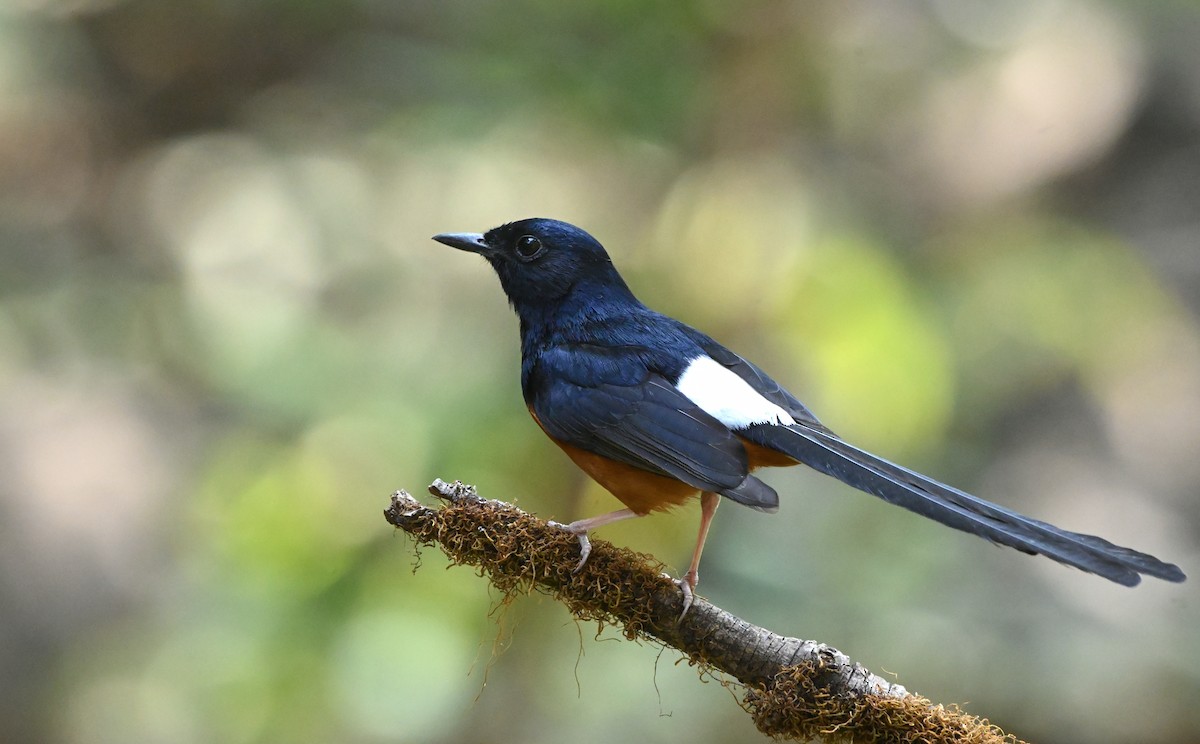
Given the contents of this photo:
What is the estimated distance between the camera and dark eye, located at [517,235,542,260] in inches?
163

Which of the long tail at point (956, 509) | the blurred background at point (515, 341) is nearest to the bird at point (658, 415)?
the long tail at point (956, 509)

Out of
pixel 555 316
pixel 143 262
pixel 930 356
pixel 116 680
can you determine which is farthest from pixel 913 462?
pixel 143 262

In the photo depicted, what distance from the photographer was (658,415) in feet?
11.5

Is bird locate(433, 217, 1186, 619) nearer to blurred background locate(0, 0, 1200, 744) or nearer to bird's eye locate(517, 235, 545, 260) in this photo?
bird's eye locate(517, 235, 545, 260)

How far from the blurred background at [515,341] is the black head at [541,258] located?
86cm

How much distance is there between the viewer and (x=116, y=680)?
17.7 feet

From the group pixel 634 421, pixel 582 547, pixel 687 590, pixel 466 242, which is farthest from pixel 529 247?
pixel 687 590

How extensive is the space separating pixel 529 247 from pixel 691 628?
1.71 m

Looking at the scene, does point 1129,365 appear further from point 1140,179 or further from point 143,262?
point 143,262

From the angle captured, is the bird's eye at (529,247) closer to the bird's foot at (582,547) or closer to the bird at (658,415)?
the bird at (658,415)

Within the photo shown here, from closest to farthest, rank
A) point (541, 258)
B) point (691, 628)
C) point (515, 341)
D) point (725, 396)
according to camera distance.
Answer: point (691, 628), point (725, 396), point (541, 258), point (515, 341)

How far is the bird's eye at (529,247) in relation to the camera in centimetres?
414

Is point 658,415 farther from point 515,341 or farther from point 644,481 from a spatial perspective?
point 515,341

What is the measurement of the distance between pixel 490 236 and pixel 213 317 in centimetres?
201
